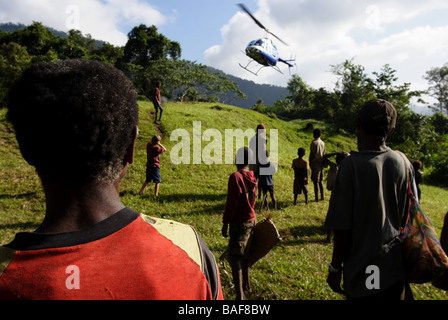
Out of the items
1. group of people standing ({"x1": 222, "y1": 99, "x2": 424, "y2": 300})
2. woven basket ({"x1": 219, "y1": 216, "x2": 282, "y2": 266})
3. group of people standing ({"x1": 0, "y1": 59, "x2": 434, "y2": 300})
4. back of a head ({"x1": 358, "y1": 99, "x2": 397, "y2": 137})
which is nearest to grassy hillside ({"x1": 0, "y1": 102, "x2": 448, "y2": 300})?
woven basket ({"x1": 219, "y1": 216, "x2": 282, "y2": 266})

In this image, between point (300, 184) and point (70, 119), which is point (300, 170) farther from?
point (70, 119)

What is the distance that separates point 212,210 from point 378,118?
21.7 feet

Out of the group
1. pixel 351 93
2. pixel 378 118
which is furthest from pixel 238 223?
pixel 351 93

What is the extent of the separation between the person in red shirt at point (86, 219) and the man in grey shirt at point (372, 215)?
1535 mm

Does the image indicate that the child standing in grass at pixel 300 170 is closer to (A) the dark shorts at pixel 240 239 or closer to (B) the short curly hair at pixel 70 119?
(A) the dark shorts at pixel 240 239

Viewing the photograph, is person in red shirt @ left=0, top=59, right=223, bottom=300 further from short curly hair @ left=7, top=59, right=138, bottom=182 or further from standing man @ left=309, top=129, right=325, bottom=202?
standing man @ left=309, top=129, right=325, bottom=202

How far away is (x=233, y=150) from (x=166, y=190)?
264 inches

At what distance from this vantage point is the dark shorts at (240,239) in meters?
4.11

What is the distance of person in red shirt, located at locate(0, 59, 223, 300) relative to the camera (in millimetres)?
903

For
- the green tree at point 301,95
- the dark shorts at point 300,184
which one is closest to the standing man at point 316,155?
the dark shorts at point 300,184

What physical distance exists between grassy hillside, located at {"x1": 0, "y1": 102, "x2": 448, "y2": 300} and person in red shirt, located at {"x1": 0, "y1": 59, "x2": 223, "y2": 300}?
12.4ft

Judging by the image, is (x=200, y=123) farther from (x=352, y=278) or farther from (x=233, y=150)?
(x=352, y=278)
